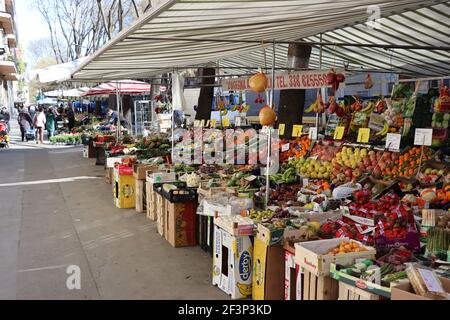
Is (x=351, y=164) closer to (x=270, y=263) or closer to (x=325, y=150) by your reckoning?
(x=325, y=150)

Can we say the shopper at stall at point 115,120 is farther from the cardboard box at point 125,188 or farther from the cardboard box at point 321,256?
the cardboard box at point 321,256

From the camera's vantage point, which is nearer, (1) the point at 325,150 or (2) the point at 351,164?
(2) the point at 351,164

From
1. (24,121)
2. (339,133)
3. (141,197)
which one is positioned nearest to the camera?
(339,133)

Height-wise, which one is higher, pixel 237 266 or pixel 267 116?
pixel 267 116

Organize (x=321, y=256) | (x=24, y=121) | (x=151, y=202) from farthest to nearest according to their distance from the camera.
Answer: (x=24, y=121) < (x=151, y=202) < (x=321, y=256)

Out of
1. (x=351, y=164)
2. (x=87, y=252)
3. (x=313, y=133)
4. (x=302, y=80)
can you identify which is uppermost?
Result: (x=302, y=80)

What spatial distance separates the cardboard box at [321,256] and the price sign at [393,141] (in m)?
2.51

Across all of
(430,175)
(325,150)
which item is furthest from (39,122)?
(430,175)

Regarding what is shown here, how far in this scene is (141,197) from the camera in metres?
8.11

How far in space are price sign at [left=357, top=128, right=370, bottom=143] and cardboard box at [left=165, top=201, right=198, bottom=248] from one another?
Result: 259 centimetres

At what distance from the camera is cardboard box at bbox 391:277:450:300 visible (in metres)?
2.80

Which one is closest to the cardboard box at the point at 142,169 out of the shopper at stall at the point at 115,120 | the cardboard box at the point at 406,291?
the cardboard box at the point at 406,291

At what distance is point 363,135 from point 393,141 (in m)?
0.62

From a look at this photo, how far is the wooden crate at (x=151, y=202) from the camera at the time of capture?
7490 millimetres
